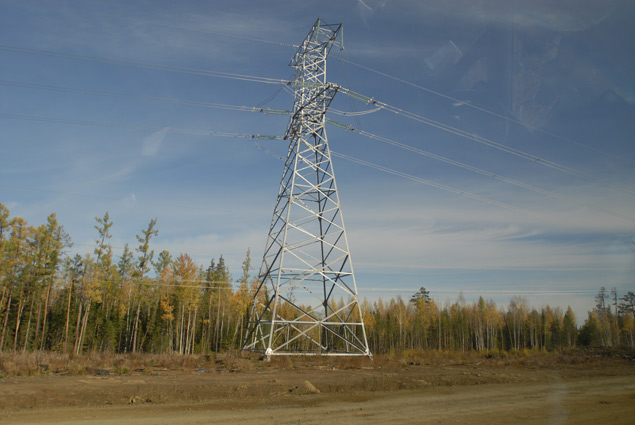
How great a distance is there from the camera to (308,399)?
13039mm

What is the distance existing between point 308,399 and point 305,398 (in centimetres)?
20

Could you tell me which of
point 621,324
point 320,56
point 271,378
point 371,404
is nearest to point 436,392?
point 371,404

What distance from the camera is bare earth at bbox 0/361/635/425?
988cm

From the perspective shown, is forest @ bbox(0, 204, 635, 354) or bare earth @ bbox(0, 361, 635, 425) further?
forest @ bbox(0, 204, 635, 354)

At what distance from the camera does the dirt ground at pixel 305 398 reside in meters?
9.90

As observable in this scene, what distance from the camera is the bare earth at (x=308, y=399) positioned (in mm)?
9883

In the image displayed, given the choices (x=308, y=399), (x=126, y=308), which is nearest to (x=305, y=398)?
(x=308, y=399)

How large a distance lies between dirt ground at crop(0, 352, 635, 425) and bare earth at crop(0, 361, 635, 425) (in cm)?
3

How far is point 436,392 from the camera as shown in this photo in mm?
14953

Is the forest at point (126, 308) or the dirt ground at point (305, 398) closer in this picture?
the dirt ground at point (305, 398)

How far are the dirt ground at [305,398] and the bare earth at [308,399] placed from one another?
0.03m

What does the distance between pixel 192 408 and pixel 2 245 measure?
107ft

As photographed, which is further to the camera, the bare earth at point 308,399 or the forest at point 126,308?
the forest at point 126,308

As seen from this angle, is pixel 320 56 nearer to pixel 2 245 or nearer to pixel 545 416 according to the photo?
pixel 545 416
